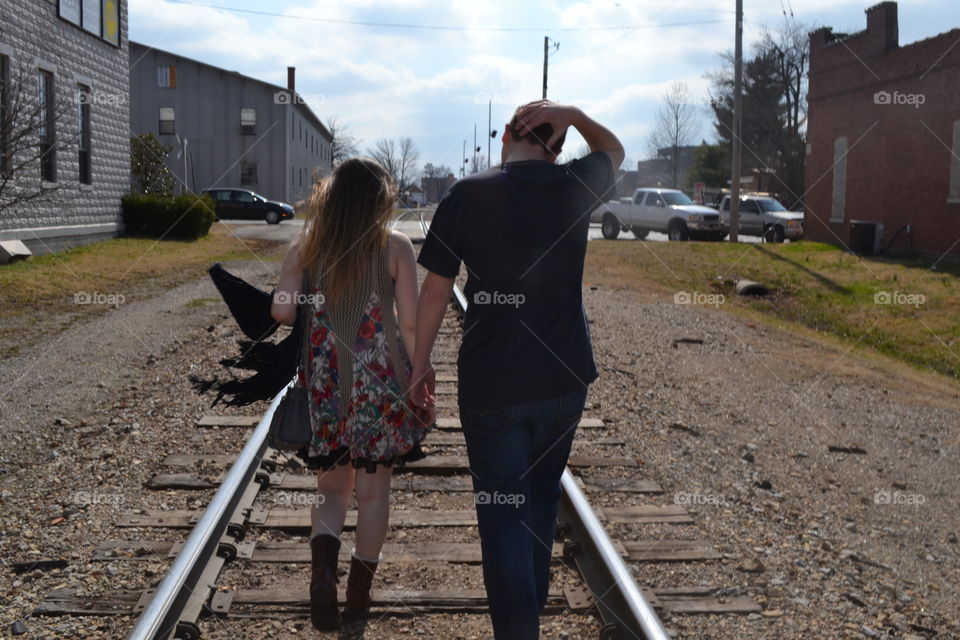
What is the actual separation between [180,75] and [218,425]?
168 feet

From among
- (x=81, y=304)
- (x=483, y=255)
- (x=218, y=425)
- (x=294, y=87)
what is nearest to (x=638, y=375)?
(x=218, y=425)

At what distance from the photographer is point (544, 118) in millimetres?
3021

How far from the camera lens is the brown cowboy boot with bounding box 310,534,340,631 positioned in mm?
3637

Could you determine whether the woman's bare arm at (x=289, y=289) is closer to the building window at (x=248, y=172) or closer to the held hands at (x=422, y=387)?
the held hands at (x=422, y=387)

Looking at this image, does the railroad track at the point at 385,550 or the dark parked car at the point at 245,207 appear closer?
the railroad track at the point at 385,550

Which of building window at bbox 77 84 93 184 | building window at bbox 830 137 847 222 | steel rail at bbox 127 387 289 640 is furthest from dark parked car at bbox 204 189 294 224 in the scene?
steel rail at bbox 127 387 289 640

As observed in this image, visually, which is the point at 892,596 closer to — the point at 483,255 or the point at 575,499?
the point at 575,499

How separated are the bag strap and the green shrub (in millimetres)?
22810

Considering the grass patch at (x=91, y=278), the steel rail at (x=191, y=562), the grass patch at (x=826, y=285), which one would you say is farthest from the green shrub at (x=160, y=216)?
the steel rail at (x=191, y=562)

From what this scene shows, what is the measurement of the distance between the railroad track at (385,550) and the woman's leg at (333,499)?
41 centimetres

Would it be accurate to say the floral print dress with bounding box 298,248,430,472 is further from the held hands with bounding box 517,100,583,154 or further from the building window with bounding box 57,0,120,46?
the building window with bounding box 57,0,120,46

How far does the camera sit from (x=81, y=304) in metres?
13.7

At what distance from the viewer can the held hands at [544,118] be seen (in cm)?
302

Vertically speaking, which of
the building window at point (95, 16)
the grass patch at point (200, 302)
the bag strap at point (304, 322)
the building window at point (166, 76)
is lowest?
the grass patch at point (200, 302)
